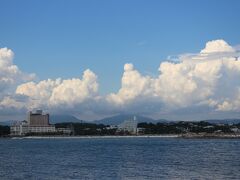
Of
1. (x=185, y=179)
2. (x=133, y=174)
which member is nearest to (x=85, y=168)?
(x=133, y=174)

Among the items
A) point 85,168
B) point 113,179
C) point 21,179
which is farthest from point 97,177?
point 85,168

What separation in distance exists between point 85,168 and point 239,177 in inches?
847

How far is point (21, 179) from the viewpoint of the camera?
5272 centimetres

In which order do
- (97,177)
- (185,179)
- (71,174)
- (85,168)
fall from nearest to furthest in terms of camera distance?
(185,179) → (97,177) → (71,174) → (85,168)

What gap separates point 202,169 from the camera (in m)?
61.5

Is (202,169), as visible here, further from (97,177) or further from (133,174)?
(97,177)

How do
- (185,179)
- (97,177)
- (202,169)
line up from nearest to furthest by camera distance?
1. (185,179)
2. (97,177)
3. (202,169)

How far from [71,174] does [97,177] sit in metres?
4.60

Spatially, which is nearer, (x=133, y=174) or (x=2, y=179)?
(x=2, y=179)

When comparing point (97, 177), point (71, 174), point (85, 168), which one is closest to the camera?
point (97, 177)

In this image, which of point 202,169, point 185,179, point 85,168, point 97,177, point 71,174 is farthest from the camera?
point 85,168

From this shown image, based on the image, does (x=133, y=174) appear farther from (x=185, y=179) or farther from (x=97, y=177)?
(x=185, y=179)

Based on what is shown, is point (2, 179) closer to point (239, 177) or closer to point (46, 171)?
point (46, 171)

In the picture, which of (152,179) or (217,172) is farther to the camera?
(217,172)
